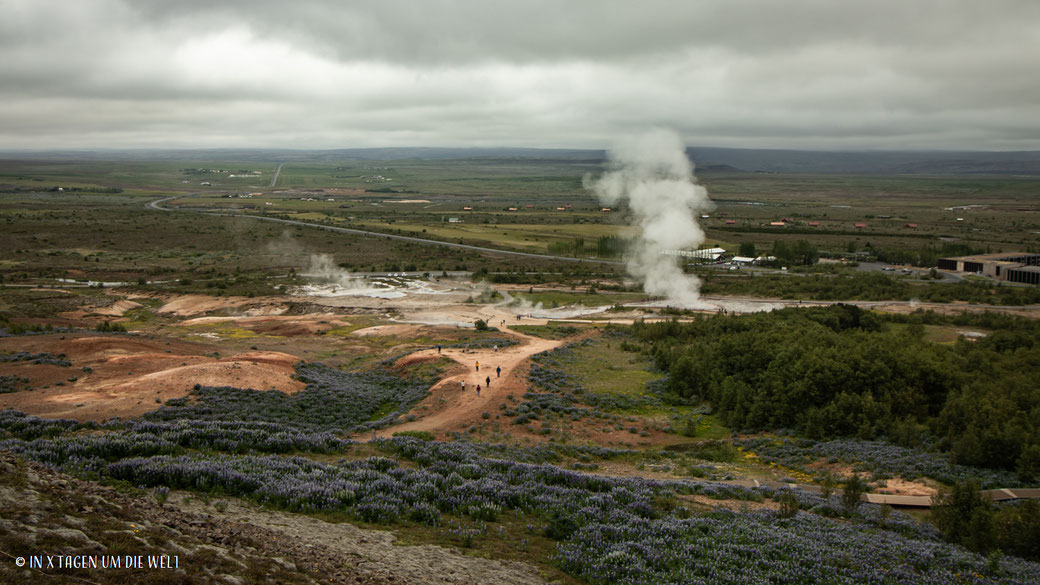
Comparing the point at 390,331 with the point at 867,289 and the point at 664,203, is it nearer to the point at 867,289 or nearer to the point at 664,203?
the point at 664,203

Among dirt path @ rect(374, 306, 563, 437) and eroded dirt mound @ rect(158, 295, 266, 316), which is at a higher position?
dirt path @ rect(374, 306, 563, 437)

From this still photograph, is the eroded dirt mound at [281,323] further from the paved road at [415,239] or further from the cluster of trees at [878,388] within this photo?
the paved road at [415,239]

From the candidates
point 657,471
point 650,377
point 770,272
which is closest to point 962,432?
point 657,471

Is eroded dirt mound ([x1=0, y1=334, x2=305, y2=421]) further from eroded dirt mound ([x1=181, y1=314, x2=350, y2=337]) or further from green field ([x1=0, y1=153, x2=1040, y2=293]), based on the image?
green field ([x1=0, y1=153, x2=1040, y2=293])

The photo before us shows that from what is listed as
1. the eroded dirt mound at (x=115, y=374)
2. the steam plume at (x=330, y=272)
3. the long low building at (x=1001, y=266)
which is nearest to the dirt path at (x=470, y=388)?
the eroded dirt mound at (x=115, y=374)

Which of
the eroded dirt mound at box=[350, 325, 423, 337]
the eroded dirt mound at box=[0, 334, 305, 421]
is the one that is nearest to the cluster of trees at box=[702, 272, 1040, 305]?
the eroded dirt mound at box=[350, 325, 423, 337]
